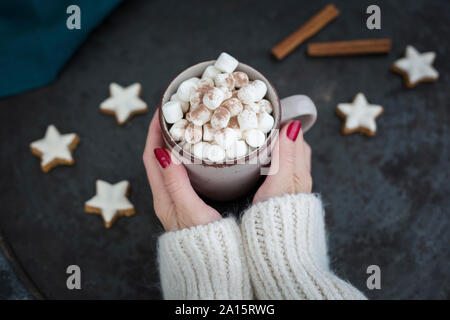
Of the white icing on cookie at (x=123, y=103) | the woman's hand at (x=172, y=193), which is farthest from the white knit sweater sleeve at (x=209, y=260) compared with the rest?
the white icing on cookie at (x=123, y=103)

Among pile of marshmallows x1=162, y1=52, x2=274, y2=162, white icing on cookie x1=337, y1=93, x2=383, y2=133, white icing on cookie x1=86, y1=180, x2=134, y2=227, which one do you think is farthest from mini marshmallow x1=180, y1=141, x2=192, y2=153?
white icing on cookie x1=337, y1=93, x2=383, y2=133

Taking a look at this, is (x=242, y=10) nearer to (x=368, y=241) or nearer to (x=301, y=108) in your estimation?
(x=301, y=108)

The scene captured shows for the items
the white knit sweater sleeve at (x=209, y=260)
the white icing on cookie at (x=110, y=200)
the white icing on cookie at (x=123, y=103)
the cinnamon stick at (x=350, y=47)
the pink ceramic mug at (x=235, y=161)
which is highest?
the cinnamon stick at (x=350, y=47)

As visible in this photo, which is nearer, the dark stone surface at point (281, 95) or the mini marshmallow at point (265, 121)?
the mini marshmallow at point (265, 121)

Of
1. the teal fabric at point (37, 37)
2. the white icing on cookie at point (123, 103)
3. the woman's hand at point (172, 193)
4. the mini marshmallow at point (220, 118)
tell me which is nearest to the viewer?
the mini marshmallow at point (220, 118)

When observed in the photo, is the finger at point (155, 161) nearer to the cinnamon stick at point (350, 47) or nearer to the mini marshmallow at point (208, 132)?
the mini marshmallow at point (208, 132)

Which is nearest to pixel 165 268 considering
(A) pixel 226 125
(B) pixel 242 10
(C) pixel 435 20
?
(A) pixel 226 125
